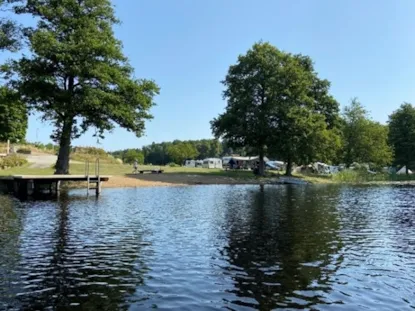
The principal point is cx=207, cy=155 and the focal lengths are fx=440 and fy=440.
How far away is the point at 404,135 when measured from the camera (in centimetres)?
10600

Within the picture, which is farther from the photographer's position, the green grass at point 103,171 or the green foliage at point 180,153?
the green foliage at point 180,153

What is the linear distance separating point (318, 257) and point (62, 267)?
8.41 meters

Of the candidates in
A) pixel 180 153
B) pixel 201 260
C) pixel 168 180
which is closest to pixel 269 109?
pixel 168 180

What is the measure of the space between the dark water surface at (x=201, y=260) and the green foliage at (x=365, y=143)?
68023 mm

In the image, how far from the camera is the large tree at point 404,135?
104 metres

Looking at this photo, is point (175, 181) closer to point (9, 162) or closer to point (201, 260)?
point (9, 162)

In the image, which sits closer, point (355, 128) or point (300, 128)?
point (300, 128)

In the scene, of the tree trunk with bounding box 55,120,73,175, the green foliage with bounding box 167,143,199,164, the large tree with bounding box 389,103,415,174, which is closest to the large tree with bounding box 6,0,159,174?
the tree trunk with bounding box 55,120,73,175

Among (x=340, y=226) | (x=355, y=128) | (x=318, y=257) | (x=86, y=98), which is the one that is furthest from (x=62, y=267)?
(x=355, y=128)

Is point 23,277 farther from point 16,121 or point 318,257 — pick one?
point 16,121

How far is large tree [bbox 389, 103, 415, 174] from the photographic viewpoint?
104 m

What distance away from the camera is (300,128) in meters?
67.1

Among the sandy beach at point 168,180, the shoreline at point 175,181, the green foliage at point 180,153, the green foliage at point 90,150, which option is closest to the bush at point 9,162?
the shoreline at point 175,181

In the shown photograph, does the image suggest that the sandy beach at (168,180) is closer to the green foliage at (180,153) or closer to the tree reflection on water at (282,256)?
the tree reflection on water at (282,256)
